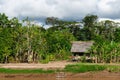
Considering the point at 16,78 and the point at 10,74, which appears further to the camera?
the point at 10,74

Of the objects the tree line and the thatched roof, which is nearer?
the tree line

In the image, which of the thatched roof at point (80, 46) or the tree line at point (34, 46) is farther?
the thatched roof at point (80, 46)

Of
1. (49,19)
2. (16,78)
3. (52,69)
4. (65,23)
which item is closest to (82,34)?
Result: (65,23)

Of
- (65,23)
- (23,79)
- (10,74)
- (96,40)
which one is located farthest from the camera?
(65,23)

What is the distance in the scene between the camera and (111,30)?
73.9 metres

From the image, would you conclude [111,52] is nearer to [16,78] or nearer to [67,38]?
[67,38]

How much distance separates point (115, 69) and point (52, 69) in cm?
602

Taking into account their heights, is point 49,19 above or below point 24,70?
above

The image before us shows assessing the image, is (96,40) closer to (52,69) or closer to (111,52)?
(111,52)

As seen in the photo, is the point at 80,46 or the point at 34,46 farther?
the point at 80,46

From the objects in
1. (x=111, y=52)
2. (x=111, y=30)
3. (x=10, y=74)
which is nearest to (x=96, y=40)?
(x=111, y=52)

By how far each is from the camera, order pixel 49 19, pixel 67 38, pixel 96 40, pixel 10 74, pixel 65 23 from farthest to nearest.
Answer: pixel 49 19
pixel 65 23
pixel 67 38
pixel 96 40
pixel 10 74

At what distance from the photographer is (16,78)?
101 ft

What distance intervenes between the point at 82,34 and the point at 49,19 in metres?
14.0
